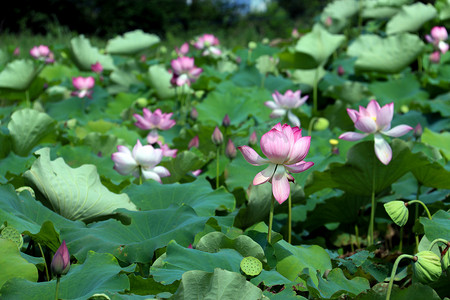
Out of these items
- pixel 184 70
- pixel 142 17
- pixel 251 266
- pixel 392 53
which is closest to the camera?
pixel 251 266

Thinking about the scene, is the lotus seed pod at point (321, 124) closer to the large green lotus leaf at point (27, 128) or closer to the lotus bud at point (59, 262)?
the large green lotus leaf at point (27, 128)

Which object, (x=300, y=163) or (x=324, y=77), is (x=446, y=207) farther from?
(x=324, y=77)

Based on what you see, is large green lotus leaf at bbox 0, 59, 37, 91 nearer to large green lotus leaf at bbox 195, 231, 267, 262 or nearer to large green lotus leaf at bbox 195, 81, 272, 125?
large green lotus leaf at bbox 195, 81, 272, 125

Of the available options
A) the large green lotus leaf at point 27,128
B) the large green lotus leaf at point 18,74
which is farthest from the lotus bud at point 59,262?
the large green lotus leaf at point 18,74

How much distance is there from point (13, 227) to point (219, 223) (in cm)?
47

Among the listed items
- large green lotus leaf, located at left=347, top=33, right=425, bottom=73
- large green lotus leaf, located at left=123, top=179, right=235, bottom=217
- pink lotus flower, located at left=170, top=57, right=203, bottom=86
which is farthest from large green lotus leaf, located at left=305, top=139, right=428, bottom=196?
large green lotus leaf, located at left=347, top=33, right=425, bottom=73

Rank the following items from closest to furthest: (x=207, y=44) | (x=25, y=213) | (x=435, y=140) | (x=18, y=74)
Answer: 1. (x=25, y=213)
2. (x=435, y=140)
3. (x=18, y=74)
4. (x=207, y=44)

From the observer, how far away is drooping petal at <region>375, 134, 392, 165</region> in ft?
4.34

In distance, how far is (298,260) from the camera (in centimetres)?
108

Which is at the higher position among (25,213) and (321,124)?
(25,213)

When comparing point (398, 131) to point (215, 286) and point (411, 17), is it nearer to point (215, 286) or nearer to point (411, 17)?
point (215, 286)

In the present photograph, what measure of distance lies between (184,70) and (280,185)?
1590 millimetres

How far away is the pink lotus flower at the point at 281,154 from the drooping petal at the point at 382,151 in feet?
1.29

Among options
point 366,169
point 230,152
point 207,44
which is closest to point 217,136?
point 230,152
